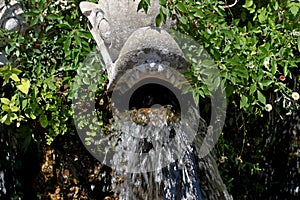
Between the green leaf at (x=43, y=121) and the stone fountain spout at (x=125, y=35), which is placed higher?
the stone fountain spout at (x=125, y=35)

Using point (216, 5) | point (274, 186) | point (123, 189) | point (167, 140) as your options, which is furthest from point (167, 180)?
point (274, 186)

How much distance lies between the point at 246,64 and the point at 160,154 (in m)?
0.59

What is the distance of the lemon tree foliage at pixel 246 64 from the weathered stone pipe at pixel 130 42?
0.25ft

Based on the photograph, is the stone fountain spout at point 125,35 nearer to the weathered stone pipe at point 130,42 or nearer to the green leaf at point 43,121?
the weathered stone pipe at point 130,42

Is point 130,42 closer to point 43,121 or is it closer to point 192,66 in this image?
point 192,66

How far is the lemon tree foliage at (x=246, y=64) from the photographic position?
2766 mm

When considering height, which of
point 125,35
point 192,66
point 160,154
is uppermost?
point 125,35

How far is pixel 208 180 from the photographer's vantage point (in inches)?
115

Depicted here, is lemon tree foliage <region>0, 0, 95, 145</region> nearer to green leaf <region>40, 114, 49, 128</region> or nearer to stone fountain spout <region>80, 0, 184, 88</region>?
green leaf <region>40, 114, 49, 128</region>

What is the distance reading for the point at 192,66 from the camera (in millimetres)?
2689

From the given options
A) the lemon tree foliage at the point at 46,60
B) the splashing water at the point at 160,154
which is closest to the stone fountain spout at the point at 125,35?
the lemon tree foliage at the point at 46,60

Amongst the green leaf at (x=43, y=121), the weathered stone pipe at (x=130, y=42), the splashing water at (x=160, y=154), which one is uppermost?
the weathered stone pipe at (x=130, y=42)

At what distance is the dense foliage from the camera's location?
277 centimetres

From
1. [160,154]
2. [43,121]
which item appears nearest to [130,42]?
[160,154]
